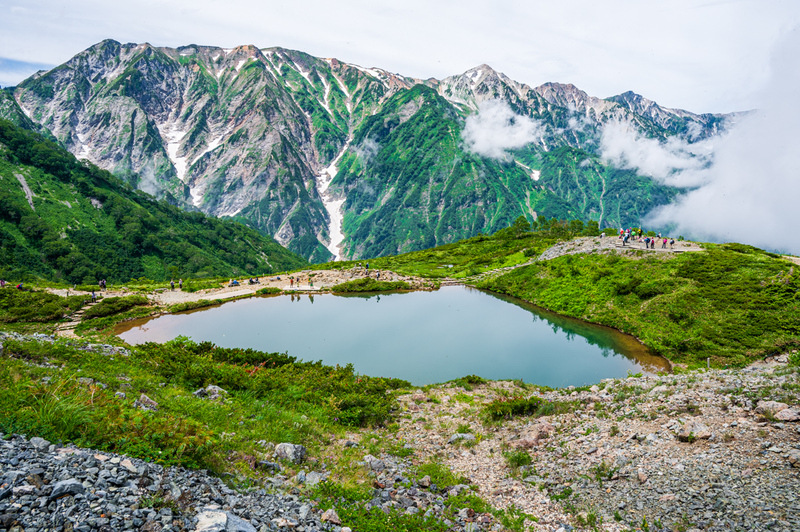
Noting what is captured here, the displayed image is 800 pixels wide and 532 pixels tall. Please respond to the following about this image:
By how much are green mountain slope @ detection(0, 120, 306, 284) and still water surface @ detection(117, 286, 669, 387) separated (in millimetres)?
63839

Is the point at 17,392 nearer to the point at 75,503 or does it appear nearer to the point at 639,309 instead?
the point at 75,503

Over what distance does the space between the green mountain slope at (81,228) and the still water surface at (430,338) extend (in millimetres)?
63839

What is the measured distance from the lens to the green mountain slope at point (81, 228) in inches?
3942

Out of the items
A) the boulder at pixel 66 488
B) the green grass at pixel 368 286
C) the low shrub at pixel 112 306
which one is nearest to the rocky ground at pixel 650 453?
the boulder at pixel 66 488

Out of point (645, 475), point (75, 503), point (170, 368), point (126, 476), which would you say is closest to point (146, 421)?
point (126, 476)

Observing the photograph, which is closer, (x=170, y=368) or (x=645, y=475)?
(x=645, y=475)

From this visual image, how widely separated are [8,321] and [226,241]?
14555 cm

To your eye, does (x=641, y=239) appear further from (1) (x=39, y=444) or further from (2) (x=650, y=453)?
(1) (x=39, y=444)

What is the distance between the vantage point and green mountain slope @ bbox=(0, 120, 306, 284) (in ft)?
328

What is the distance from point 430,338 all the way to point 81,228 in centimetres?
13427

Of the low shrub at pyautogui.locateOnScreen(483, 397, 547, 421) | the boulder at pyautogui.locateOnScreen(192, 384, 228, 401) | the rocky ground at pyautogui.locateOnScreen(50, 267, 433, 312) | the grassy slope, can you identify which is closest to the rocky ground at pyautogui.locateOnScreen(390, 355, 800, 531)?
the low shrub at pyautogui.locateOnScreen(483, 397, 547, 421)

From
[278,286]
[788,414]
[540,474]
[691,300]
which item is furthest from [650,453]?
[278,286]

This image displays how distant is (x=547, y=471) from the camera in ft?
39.5

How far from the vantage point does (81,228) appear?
117125mm
